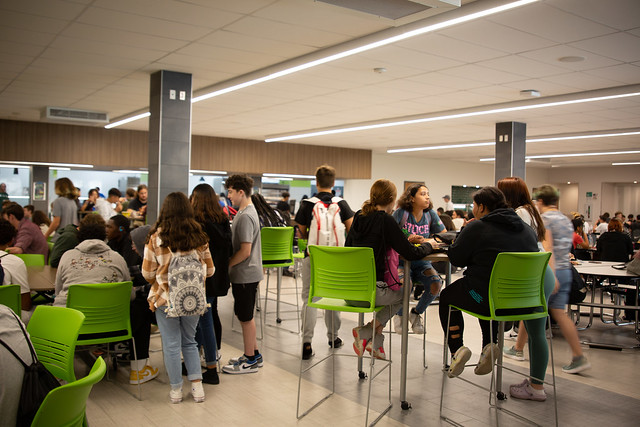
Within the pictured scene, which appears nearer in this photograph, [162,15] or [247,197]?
[247,197]

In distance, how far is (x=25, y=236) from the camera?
5551mm

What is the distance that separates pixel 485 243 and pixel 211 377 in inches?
85.4

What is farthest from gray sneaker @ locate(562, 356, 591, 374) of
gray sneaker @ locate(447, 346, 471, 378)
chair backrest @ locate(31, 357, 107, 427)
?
chair backrest @ locate(31, 357, 107, 427)

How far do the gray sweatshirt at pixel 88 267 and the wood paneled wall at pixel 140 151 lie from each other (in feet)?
30.8

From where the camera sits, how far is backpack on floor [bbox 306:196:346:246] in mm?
4570

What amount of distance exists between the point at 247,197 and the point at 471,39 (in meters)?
2.77

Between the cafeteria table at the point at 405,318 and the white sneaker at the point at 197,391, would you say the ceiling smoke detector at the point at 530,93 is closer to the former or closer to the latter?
the cafeteria table at the point at 405,318

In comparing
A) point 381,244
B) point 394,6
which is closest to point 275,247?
point 381,244

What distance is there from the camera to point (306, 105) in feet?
30.5

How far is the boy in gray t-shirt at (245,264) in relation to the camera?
4152 millimetres

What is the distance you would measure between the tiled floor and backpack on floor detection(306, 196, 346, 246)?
3.33 feet

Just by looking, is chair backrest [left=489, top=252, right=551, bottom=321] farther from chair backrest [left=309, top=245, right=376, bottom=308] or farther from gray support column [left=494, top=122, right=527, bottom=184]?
gray support column [left=494, top=122, right=527, bottom=184]

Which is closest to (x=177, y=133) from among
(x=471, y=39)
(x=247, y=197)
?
(x=247, y=197)

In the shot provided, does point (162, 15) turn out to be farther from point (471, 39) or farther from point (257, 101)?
point (257, 101)
